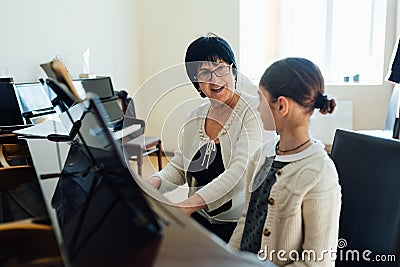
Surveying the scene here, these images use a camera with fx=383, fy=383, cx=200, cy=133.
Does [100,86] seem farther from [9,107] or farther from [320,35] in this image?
[320,35]

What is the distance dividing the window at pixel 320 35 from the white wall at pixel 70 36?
1.28 meters

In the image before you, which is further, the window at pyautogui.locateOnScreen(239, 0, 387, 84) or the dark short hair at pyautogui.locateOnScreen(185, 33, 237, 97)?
the window at pyautogui.locateOnScreen(239, 0, 387, 84)

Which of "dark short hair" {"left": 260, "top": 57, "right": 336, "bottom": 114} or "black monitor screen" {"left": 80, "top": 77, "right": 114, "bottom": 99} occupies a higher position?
"dark short hair" {"left": 260, "top": 57, "right": 336, "bottom": 114}

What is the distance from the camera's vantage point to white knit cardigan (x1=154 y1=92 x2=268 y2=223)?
133cm

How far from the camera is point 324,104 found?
1.09m

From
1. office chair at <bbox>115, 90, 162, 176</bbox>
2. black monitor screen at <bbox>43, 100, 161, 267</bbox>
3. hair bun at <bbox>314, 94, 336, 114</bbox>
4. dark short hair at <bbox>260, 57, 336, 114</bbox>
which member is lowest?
office chair at <bbox>115, 90, 162, 176</bbox>

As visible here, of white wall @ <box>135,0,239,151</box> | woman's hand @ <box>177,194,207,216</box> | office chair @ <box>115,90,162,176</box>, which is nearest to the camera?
woman's hand @ <box>177,194,207,216</box>

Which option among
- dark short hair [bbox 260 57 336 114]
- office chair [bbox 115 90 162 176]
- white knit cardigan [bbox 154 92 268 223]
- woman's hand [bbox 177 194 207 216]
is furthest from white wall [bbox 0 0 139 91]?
dark short hair [bbox 260 57 336 114]

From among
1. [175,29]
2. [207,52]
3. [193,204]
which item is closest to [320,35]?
[175,29]

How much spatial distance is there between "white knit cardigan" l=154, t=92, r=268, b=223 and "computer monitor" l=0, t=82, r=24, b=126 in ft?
4.01

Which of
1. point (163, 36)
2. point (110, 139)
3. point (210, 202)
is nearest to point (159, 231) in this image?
point (110, 139)

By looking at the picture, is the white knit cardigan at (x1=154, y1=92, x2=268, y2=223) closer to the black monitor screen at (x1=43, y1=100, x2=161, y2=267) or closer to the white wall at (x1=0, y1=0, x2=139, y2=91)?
the black monitor screen at (x1=43, y1=100, x2=161, y2=267)

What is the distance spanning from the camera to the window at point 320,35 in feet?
14.1

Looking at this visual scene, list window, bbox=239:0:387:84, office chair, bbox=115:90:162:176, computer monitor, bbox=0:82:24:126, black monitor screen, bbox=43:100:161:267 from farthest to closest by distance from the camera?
window, bbox=239:0:387:84 → office chair, bbox=115:90:162:176 → computer monitor, bbox=0:82:24:126 → black monitor screen, bbox=43:100:161:267
